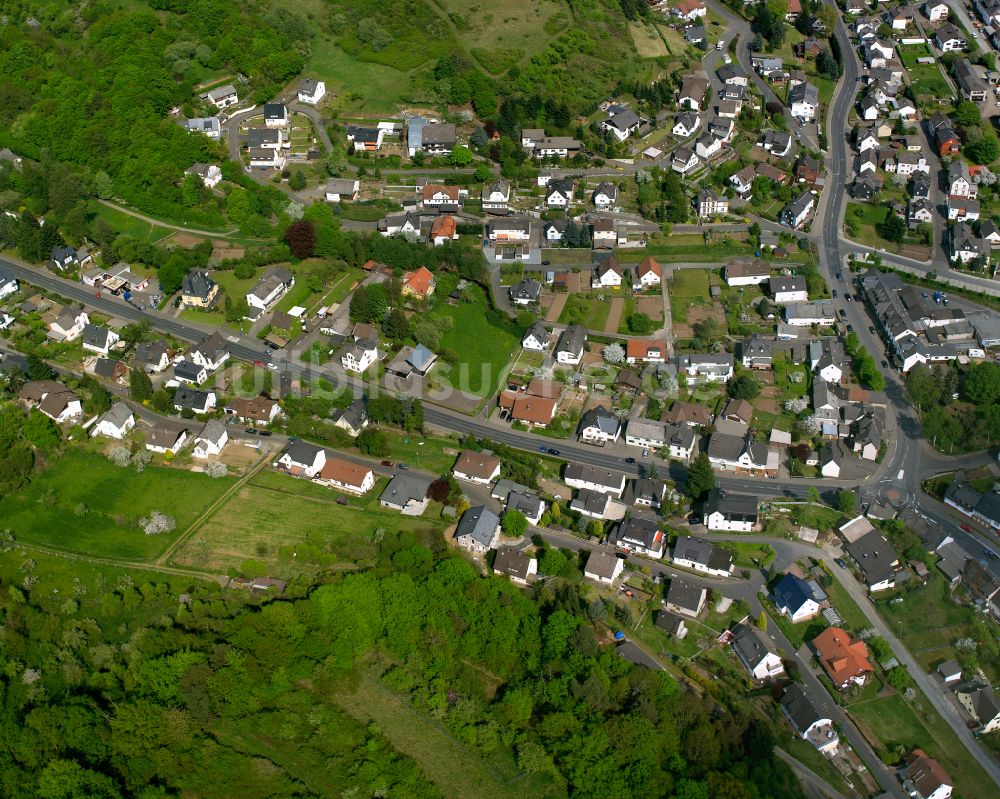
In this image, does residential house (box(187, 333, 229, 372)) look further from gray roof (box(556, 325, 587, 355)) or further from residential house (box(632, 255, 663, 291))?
residential house (box(632, 255, 663, 291))

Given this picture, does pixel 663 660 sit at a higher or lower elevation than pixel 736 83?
lower

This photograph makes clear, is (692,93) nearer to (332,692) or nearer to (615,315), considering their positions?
(615,315)

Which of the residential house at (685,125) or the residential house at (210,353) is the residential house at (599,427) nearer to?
the residential house at (210,353)

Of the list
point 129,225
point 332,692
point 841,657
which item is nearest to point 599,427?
point 841,657

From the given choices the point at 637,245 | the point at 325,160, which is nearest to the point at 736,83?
the point at 637,245

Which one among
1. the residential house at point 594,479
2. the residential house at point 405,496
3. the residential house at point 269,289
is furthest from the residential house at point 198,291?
the residential house at point 594,479

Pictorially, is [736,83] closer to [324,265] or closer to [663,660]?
[324,265]
